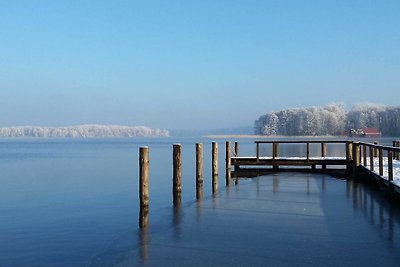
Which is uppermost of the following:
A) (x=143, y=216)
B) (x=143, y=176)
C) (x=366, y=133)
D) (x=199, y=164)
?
(x=366, y=133)

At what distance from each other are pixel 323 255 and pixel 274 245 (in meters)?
1.11

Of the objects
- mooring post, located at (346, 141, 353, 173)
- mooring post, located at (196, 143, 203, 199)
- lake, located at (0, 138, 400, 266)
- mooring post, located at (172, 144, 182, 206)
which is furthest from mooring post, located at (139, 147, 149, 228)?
mooring post, located at (346, 141, 353, 173)

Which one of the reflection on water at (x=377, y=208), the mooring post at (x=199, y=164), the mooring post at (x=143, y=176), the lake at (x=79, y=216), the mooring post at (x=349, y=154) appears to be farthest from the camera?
the mooring post at (x=349, y=154)

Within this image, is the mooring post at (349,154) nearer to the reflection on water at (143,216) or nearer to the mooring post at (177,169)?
the mooring post at (177,169)

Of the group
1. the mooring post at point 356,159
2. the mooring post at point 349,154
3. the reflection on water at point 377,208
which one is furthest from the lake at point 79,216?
the mooring post at point 349,154

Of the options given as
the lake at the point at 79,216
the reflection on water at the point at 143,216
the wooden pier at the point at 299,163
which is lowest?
the lake at the point at 79,216

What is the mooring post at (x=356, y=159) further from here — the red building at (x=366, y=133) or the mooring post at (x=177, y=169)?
the red building at (x=366, y=133)

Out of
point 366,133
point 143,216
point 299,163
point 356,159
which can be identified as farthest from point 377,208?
point 366,133

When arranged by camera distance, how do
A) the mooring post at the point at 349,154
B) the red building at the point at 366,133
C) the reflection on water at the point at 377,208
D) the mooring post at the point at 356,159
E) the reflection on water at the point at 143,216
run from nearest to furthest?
1. the reflection on water at the point at 377,208
2. the reflection on water at the point at 143,216
3. the mooring post at the point at 356,159
4. the mooring post at the point at 349,154
5. the red building at the point at 366,133

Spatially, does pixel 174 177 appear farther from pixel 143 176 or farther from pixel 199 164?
pixel 143 176

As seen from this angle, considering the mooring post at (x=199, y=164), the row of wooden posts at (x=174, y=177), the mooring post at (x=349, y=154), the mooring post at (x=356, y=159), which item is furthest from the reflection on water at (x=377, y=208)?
the mooring post at (x=199, y=164)

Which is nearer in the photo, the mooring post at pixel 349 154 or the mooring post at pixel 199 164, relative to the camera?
the mooring post at pixel 199 164

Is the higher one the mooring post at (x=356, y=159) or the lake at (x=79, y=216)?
the mooring post at (x=356, y=159)

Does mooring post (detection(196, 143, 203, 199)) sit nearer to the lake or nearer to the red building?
the lake
